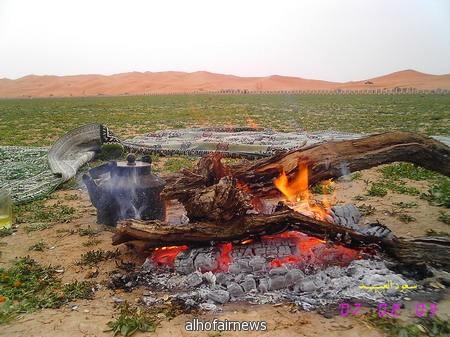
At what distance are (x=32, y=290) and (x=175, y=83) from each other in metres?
142

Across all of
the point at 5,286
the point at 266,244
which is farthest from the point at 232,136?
the point at 5,286

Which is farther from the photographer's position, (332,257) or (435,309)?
(332,257)

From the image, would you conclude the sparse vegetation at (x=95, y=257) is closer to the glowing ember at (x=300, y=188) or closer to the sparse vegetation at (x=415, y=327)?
the glowing ember at (x=300, y=188)

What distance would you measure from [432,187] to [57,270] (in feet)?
23.8

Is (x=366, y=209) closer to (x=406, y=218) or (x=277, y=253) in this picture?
(x=406, y=218)

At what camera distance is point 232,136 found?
1417cm

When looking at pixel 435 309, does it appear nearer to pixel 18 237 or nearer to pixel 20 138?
pixel 18 237

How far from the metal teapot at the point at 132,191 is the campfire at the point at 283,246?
66cm

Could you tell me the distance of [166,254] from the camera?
16.4ft

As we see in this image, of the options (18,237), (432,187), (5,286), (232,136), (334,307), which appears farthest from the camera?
(232,136)

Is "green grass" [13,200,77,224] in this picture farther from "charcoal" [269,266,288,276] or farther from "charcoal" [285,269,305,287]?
"charcoal" [285,269,305,287]

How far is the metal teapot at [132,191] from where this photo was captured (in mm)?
5723

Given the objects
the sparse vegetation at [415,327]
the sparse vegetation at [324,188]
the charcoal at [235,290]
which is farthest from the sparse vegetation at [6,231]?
the sparse vegetation at [324,188]

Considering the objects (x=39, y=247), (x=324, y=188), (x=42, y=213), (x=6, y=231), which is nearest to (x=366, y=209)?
(x=324, y=188)
